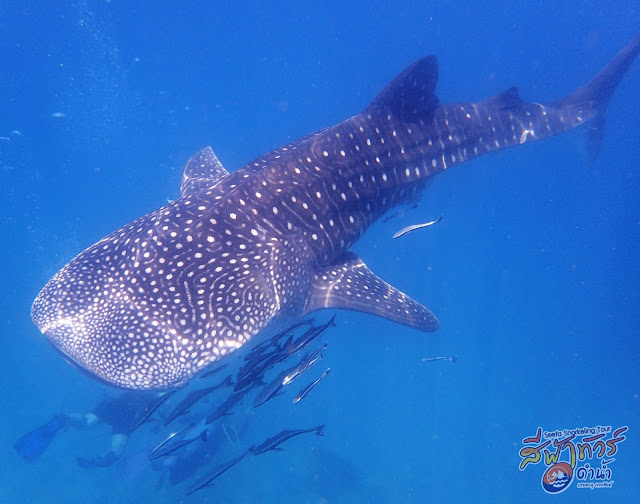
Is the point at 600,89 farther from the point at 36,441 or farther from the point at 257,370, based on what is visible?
the point at 36,441

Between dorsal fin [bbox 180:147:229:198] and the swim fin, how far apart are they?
10.1m

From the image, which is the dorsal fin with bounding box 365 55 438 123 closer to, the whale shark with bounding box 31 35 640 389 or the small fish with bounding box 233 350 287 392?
the whale shark with bounding box 31 35 640 389

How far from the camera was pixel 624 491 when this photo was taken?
17.3 m

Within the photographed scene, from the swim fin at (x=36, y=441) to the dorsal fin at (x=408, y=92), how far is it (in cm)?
1406

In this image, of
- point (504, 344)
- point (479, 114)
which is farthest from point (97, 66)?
point (504, 344)

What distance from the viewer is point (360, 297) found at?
262 inches

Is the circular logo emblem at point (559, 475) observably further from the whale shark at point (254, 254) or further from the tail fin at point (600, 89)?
the tail fin at point (600, 89)

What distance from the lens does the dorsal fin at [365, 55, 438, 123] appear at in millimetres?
7191

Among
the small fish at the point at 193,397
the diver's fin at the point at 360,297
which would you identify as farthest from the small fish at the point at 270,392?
the diver's fin at the point at 360,297

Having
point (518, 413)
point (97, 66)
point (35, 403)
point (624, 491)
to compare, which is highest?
point (97, 66)

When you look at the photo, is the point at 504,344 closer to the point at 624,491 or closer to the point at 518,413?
the point at 518,413

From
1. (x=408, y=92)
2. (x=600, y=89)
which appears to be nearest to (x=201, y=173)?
(x=408, y=92)

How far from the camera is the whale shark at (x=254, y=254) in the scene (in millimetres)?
4742

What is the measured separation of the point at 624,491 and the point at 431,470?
9.68 m
